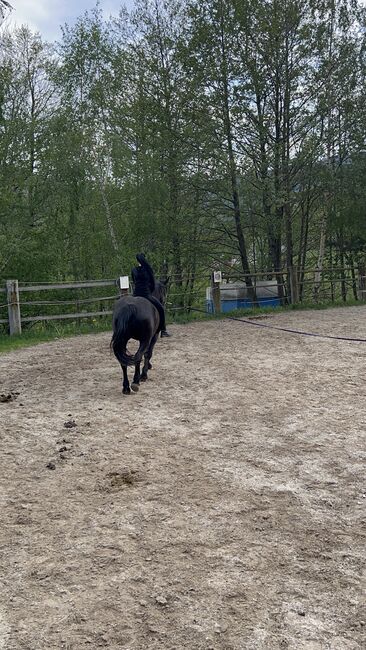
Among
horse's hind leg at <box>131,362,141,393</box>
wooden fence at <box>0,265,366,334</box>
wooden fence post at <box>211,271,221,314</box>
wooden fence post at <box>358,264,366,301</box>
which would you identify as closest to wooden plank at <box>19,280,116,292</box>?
wooden fence at <box>0,265,366,334</box>

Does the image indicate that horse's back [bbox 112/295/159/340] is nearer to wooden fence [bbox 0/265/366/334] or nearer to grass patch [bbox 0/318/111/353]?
grass patch [bbox 0/318/111/353]

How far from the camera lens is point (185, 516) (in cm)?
293

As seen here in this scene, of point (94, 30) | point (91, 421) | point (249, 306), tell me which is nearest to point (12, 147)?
point (94, 30)

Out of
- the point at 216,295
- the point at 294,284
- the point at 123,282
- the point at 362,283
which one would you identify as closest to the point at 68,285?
the point at 123,282

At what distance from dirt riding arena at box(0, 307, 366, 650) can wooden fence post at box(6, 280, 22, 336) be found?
207 inches

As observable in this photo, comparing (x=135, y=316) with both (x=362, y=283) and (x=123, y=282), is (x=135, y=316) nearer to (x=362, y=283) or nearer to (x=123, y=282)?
(x=123, y=282)

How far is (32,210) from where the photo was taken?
1401 centimetres

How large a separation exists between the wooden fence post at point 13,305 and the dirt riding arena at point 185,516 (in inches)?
207

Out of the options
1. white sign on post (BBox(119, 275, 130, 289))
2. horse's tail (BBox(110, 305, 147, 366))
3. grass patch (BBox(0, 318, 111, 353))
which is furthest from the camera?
white sign on post (BBox(119, 275, 130, 289))

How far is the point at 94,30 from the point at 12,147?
586cm

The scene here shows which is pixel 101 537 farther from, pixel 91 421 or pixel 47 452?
pixel 91 421

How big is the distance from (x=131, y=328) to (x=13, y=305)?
6.06 m

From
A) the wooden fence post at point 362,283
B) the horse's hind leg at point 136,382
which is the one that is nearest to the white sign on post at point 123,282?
the horse's hind leg at point 136,382

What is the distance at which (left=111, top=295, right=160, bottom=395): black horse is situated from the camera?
18.3 feet
